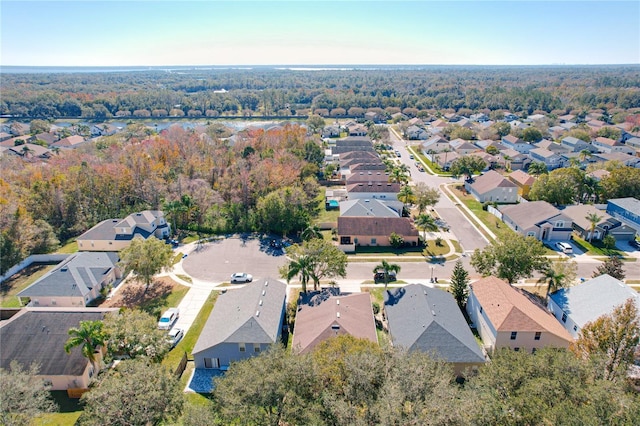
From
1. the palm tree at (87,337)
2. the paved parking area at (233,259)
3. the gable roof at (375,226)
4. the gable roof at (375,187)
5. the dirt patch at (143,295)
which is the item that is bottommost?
the dirt patch at (143,295)

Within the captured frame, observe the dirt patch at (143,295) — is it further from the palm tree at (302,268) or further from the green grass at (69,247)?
the green grass at (69,247)

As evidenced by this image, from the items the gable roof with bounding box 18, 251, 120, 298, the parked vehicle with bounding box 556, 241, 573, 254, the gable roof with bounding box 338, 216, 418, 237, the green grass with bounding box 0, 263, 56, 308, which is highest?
the gable roof with bounding box 338, 216, 418, 237

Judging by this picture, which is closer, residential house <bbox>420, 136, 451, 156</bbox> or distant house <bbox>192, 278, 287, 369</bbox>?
distant house <bbox>192, 278, 287, 369</bbox>

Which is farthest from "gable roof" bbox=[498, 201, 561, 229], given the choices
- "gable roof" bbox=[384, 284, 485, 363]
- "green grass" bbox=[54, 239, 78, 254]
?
"green grass" bbox=[54, 239, 78, 254]

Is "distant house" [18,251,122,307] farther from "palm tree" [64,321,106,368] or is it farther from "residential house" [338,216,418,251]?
"residential house" [338,216,418,251]

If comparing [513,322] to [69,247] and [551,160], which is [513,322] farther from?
[551,160]

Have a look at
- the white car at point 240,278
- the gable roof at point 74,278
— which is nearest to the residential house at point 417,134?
the white car at point 240,278
